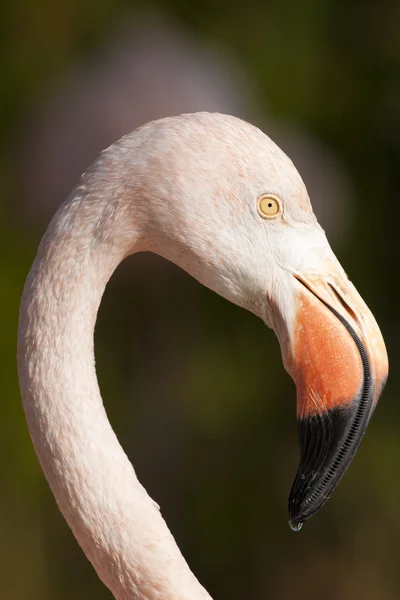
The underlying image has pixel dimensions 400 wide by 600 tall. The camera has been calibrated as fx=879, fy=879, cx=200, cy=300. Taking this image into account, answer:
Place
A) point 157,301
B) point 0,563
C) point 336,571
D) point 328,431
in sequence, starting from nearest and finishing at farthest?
point 328,431 → point 0,563 → point 336,571 → point 157,301

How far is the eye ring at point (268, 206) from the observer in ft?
3.35

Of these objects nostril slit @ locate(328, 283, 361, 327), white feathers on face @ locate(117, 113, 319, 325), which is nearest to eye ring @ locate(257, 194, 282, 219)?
white feathers on face @ locate(117, 113, 319, 325)

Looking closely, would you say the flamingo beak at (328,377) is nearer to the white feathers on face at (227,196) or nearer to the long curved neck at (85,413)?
Result: the white feathers on face at (227,196)

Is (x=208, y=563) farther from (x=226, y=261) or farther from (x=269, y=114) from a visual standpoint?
(x=226, y=261)

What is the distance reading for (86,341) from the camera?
1053 millimetres

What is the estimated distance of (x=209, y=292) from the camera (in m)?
4.23

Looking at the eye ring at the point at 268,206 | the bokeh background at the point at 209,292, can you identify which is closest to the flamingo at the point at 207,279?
the eye ring at the point at 268,206

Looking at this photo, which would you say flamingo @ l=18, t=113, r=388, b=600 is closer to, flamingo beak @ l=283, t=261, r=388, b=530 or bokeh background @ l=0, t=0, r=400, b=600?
flamingo beak @ l=283, t=261, r=388, b=530

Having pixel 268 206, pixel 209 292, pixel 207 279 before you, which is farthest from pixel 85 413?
pixel 209 292

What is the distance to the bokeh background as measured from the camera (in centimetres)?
388

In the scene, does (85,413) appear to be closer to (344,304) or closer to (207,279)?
(207,279)

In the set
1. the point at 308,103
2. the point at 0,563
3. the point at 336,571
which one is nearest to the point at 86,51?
the point at 308,103

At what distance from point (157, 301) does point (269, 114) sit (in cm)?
107

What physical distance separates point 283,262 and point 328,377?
0.47ft
